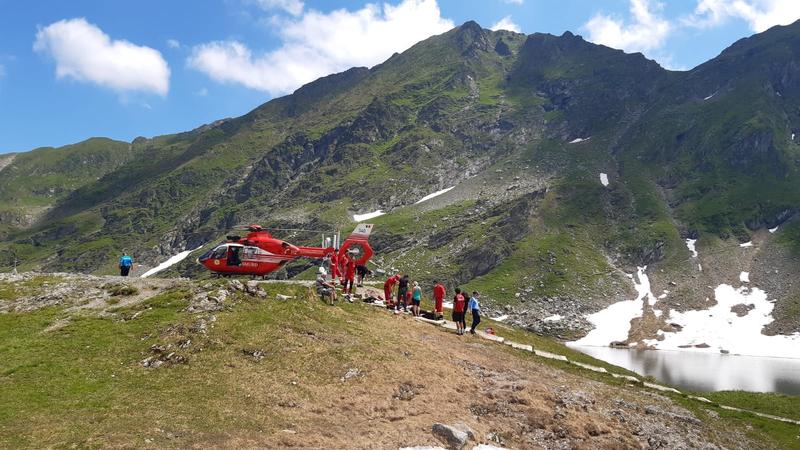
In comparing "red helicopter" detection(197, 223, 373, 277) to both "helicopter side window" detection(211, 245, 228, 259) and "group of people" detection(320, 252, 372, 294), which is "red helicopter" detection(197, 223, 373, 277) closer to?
"helicopter side window" detection(211, 245, 228, 259)

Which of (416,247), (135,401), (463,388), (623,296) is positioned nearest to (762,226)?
(623,296)

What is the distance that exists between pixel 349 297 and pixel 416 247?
528 feet

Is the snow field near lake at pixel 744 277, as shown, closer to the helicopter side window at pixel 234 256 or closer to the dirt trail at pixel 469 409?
the dirt trail at pixel 469 409

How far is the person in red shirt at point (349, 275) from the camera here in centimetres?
3956

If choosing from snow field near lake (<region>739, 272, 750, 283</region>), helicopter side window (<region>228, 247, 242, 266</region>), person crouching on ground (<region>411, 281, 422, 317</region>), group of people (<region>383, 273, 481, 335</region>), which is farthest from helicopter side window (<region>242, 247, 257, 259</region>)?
snow field near lake (<region>739, 272, 750, 283</region>)

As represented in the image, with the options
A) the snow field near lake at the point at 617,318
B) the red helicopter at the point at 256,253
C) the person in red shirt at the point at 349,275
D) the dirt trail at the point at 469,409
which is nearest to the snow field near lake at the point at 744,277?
the snow field near lake at the point at 617,318

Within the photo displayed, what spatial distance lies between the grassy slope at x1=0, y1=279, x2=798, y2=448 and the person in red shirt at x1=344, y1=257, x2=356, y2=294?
7292 millimetres

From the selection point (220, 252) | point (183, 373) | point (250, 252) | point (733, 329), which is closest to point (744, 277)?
point (733, 329)

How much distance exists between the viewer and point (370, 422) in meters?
20.2

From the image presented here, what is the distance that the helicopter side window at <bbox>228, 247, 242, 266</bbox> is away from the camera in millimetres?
38306

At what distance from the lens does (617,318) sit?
144 m

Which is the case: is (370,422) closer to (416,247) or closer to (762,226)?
(416,247)

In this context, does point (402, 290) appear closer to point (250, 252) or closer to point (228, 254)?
point (250, 252)

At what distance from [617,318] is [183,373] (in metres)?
140
